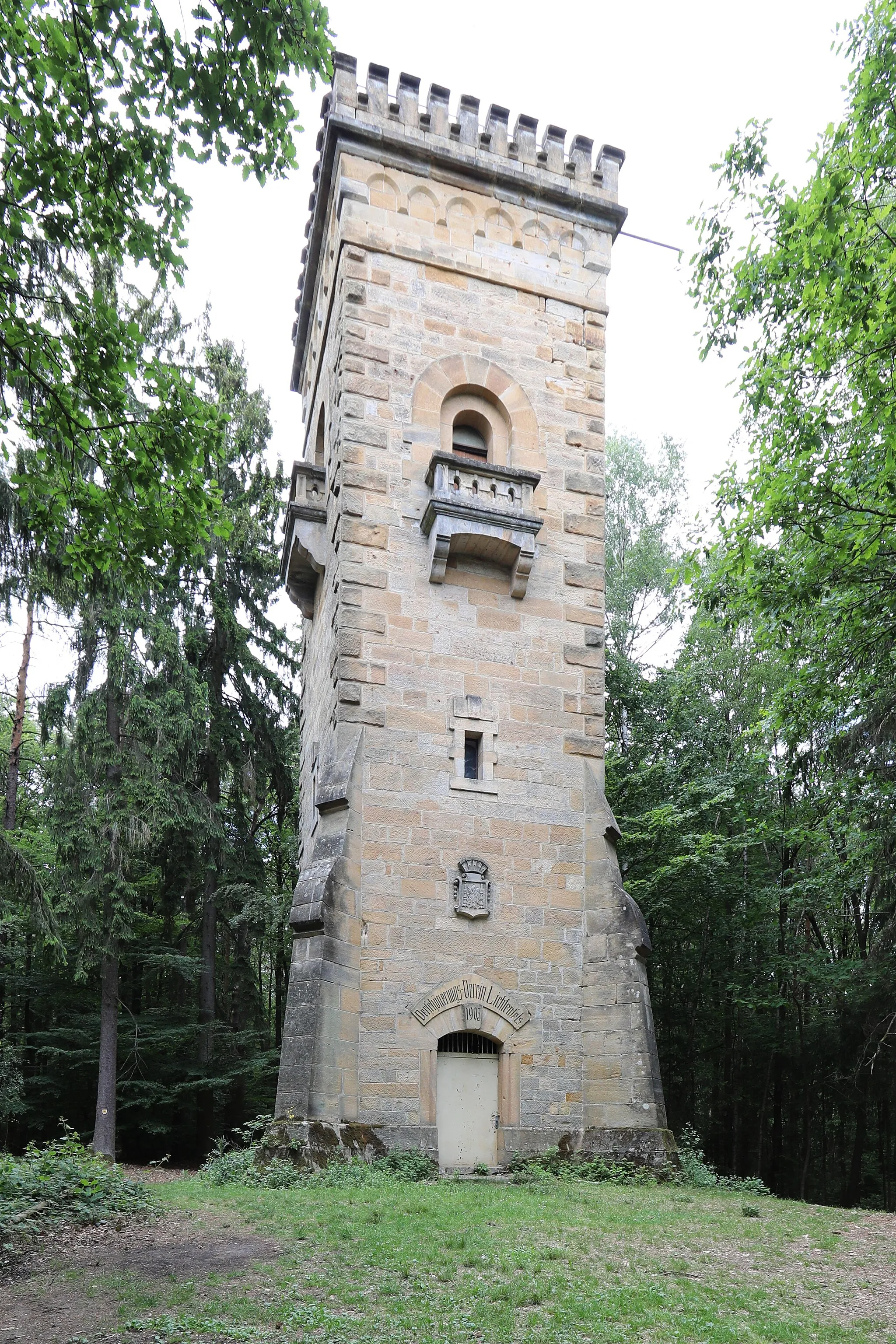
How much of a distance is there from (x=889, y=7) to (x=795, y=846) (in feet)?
52.9

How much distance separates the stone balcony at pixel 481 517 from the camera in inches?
548

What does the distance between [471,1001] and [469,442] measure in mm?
7553

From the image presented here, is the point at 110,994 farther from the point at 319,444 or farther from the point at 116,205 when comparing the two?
the point at 116,205

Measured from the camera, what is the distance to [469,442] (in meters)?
15.3

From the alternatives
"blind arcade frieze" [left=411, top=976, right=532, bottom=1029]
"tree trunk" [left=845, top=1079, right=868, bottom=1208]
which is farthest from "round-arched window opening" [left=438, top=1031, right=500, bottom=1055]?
"tree trunk" [left=845, top=1079, right=868, bottom=1208]

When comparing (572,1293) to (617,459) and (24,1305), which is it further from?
(617,459)

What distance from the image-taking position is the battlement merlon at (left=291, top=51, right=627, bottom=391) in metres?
15.2

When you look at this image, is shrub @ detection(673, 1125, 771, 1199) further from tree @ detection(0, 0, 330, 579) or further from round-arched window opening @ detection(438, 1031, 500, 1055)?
tree @ detection(0, 0, 330, 579)

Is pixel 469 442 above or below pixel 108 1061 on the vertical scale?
above

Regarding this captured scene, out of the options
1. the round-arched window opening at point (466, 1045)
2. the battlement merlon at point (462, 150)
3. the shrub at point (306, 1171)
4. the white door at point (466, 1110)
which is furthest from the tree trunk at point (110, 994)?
the battlement merlon at point (462, 150)

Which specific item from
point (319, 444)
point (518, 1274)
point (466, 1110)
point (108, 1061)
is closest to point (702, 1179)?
point (466, 1110)

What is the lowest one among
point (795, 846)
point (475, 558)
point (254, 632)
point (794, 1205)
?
point (794, 1205)

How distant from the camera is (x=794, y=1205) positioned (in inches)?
470

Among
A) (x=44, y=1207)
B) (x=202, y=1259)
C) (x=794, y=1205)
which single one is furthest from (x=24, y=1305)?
(x=794, y=1205)
